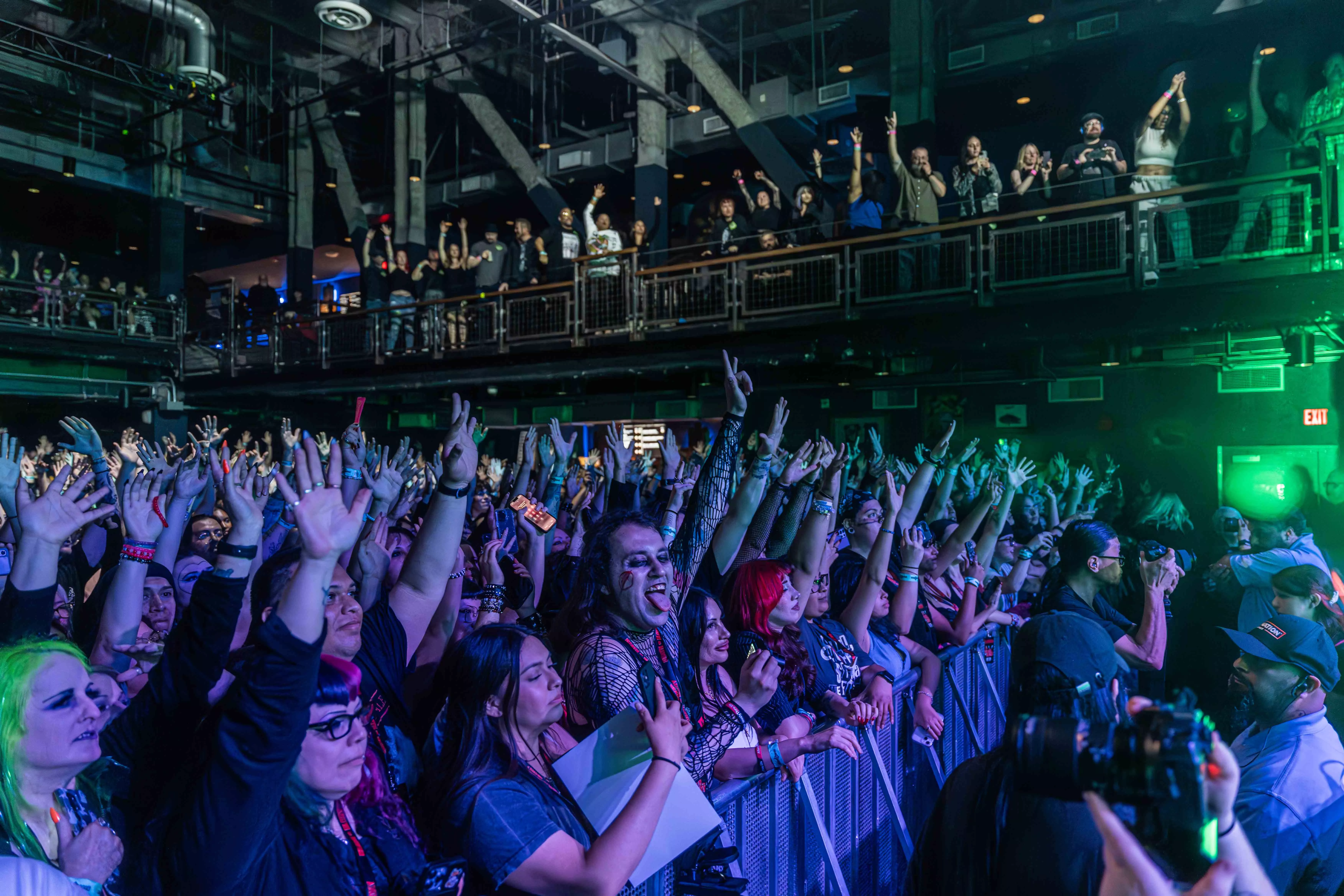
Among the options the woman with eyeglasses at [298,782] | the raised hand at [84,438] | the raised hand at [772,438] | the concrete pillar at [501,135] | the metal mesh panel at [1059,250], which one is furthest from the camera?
the concrete pillar at [501,135]

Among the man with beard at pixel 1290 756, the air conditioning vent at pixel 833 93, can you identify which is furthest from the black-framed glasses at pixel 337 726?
the air conditioning vent at pixel 833 93

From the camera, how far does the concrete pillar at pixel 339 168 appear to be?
19.8 metres

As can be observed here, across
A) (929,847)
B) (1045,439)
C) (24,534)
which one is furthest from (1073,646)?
(1045,439)

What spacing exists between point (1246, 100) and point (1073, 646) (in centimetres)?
1237

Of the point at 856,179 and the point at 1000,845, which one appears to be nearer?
the point at 1000,845

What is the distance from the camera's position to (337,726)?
1574 mm

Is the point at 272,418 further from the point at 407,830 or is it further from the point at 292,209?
the point at 407,830

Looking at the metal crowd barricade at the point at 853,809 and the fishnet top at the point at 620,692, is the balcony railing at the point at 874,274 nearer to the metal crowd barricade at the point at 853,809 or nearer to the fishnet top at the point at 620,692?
the metal crowd barricade at the point at 853,809

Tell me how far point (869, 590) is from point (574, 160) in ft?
50.7

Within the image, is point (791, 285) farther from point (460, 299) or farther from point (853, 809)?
point (853, 809)

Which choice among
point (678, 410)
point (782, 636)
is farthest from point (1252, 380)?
point (782, 636)

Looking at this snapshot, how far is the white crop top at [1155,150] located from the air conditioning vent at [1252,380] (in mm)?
3069

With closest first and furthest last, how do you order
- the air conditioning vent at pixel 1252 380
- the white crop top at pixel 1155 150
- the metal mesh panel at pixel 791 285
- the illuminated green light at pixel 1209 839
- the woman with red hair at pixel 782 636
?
the illuminated green light at pixel 1209 839 → the woman with red hair at pixel 782 636 → the white crop top at pixel 1155 150 → the air conditioning vent at pixel 1252 380 → the metal mesh panel at pixel 791 285

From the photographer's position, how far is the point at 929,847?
6.13 feet
